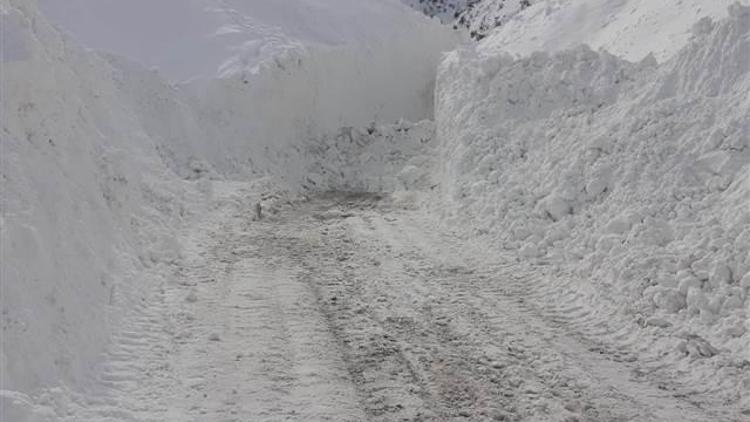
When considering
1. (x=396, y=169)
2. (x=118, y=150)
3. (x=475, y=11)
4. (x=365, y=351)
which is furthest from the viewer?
(x=475, y=11)

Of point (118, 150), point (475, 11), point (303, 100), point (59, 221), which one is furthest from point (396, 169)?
point (475, 11)

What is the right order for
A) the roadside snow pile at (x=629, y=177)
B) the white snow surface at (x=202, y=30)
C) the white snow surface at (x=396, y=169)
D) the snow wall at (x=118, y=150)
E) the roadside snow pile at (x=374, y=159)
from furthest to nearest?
the white snow surface at (x=202, y=30) → the roadside snow pile at (x=374, y=159) → the roadside snow pile at (x=629, y=177) → the white snow surface at (x=396, y=169) → the snow wall at (x=118, y=150)

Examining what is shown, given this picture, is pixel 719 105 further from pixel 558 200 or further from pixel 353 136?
pixel 353 136

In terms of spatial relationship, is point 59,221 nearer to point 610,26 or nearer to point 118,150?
point 118,150

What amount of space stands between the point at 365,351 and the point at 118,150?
21.8 feet

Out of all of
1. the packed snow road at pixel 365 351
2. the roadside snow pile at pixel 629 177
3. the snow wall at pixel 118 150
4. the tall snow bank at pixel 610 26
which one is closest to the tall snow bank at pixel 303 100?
the snow wall at pixel 118 150

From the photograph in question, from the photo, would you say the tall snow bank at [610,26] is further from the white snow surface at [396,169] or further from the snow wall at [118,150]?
the snow wall at [118,150]

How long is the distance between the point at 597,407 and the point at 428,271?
4.04m

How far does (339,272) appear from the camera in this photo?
9.67 meters

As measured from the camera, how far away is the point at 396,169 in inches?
737

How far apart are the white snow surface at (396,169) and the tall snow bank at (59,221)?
1.1 inches

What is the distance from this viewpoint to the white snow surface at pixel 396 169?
668 cm

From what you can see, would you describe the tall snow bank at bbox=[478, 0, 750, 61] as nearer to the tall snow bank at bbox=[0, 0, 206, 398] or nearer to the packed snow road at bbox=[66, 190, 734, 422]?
the packed snow road at bbox=[66, 190, 734, 422]

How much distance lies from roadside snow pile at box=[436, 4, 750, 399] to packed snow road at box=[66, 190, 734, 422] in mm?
672
